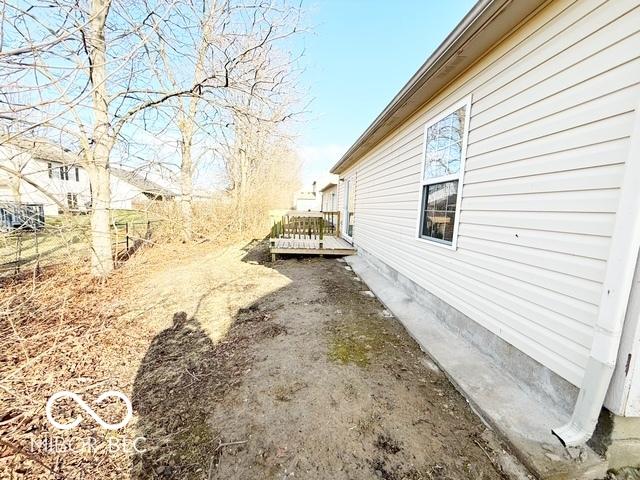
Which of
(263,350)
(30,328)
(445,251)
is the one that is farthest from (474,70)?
(30,328)

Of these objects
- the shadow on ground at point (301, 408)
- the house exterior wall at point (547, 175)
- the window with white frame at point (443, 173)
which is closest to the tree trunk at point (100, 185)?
the shadow on ground at point (301, 408)

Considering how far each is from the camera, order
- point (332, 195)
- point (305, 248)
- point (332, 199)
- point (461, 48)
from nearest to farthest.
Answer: point (461, 48)
point (305, 248)
point (332, 199)
point (332, 195)

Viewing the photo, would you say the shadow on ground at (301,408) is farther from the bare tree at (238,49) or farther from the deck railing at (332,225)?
the deck railing at (332,225)

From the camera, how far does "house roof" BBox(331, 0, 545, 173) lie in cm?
234

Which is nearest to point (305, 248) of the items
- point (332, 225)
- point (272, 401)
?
point (332, 225)

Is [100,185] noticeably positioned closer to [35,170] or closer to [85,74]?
[35,170]

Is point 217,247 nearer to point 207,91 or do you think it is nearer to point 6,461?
point 207,91

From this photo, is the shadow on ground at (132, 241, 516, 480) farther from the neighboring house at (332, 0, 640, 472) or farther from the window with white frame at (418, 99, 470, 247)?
the window with white frame at (418, 99, 470, 247)

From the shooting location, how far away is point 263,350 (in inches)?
123

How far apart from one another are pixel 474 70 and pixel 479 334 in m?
2.99

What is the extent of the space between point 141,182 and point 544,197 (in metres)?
6.01

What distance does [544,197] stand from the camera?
2.17 metres

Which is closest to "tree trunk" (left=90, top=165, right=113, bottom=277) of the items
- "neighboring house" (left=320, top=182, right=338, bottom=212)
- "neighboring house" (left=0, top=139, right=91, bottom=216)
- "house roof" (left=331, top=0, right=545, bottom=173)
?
"neighboring house" (left=0, top=139, right=91, bottom=216)

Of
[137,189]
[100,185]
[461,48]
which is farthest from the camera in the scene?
[100,185]
